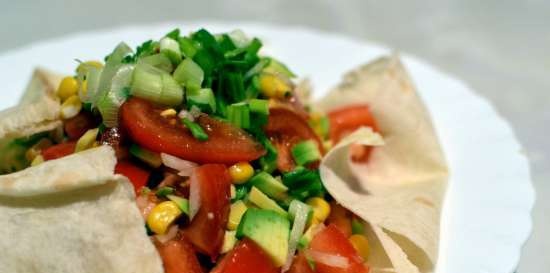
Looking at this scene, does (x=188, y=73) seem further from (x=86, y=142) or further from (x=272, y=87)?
(x=86, y=142)

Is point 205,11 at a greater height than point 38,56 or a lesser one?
greater

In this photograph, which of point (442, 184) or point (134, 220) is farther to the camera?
point (442, 184)

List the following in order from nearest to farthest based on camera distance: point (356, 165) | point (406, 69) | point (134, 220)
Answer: point (134, 220), point (356, 165), point (406, 69)

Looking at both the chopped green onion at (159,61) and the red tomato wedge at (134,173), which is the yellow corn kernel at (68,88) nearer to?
Answer: the chopped green onion at (159,61)

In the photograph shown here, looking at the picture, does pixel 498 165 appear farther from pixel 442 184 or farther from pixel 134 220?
pixel 134 220

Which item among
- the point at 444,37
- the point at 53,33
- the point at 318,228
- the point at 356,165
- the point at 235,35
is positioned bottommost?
the point at 53,33

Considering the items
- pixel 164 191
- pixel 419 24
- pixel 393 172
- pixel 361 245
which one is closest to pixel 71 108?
pixel 164 191

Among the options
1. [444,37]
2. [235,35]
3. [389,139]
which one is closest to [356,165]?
[389,139]
